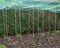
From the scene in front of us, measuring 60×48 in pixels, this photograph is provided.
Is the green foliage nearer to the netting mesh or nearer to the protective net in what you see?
the netting mesh

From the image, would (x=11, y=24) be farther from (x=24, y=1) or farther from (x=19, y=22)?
(x=24, y=1)

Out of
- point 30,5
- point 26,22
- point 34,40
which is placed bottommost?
point 34,40

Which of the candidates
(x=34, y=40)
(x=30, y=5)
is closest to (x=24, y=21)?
(x=30, y=5)

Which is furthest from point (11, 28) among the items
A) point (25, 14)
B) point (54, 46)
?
point (54, 46)

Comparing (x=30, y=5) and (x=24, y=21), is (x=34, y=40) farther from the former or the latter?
(x=30, y=5)

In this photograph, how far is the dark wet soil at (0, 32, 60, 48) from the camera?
7.98 m

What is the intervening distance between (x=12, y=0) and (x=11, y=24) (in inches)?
33.4

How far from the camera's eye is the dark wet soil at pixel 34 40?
7.98 meters

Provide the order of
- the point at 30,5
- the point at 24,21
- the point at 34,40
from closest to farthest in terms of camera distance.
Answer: the point at 34,40, the point at 30,5, the point at 24,21

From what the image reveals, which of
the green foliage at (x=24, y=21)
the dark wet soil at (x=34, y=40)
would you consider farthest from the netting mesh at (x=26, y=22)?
the dark wet soil at (x=34, y=40)

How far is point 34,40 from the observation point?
836 centimetres

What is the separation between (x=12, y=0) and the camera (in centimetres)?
868

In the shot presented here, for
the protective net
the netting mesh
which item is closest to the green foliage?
the netting mesh

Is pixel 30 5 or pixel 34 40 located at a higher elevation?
pixel 30 5
